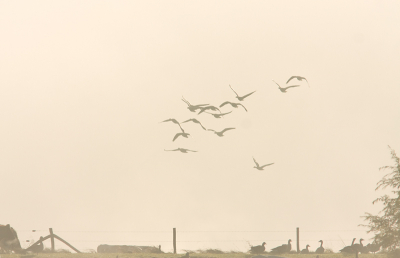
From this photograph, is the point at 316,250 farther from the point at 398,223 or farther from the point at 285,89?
the point at 285,89

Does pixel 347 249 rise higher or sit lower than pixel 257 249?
lower

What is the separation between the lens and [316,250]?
33562mm

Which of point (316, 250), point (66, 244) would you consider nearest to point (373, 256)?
point (316, 250)

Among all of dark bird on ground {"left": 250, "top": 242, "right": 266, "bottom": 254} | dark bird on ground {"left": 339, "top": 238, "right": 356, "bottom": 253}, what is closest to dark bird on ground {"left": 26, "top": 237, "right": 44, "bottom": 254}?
dark bird on ground {"left": 250, "top": 242, "right": 266, "bottom": 254}

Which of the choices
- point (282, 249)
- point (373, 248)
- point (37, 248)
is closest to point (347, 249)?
point (373, 248)

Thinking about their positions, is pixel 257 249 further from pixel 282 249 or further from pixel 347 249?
pixel 347 249

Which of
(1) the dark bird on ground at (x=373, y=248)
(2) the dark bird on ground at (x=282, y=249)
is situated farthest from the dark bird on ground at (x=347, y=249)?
(2) the dark bird on ground at (x=282, y=249)

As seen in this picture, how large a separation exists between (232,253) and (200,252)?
1692 millimetres

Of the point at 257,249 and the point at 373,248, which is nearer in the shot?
the point at 257,249

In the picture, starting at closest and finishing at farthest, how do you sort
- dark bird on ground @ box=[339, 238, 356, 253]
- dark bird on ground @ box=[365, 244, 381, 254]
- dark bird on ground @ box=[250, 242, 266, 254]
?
dark bird on ground @ box=[250, 242, 266, 254]
dark bird on ground @ box=[339, 238, 356, 253]
dark bird on ground @ box=[365, 244, 381, 254]

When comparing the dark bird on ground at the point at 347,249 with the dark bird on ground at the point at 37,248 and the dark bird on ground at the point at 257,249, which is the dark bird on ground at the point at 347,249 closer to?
the dark bird on ground at the point at 257,249

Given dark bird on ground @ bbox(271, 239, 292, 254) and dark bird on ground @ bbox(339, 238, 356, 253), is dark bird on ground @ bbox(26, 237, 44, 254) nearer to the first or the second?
dark bird on ground @ bbox(271, 239, 292, 254)

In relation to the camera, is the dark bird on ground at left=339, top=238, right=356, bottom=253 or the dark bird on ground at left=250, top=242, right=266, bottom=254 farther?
the dark bird on ground at left=339, top=238, right=356, bottom=253

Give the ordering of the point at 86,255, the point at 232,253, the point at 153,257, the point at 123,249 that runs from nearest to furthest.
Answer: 1. the point at 153,257
2. the point at 86,255
3. the point at 232,253
4. the point at 123,249
